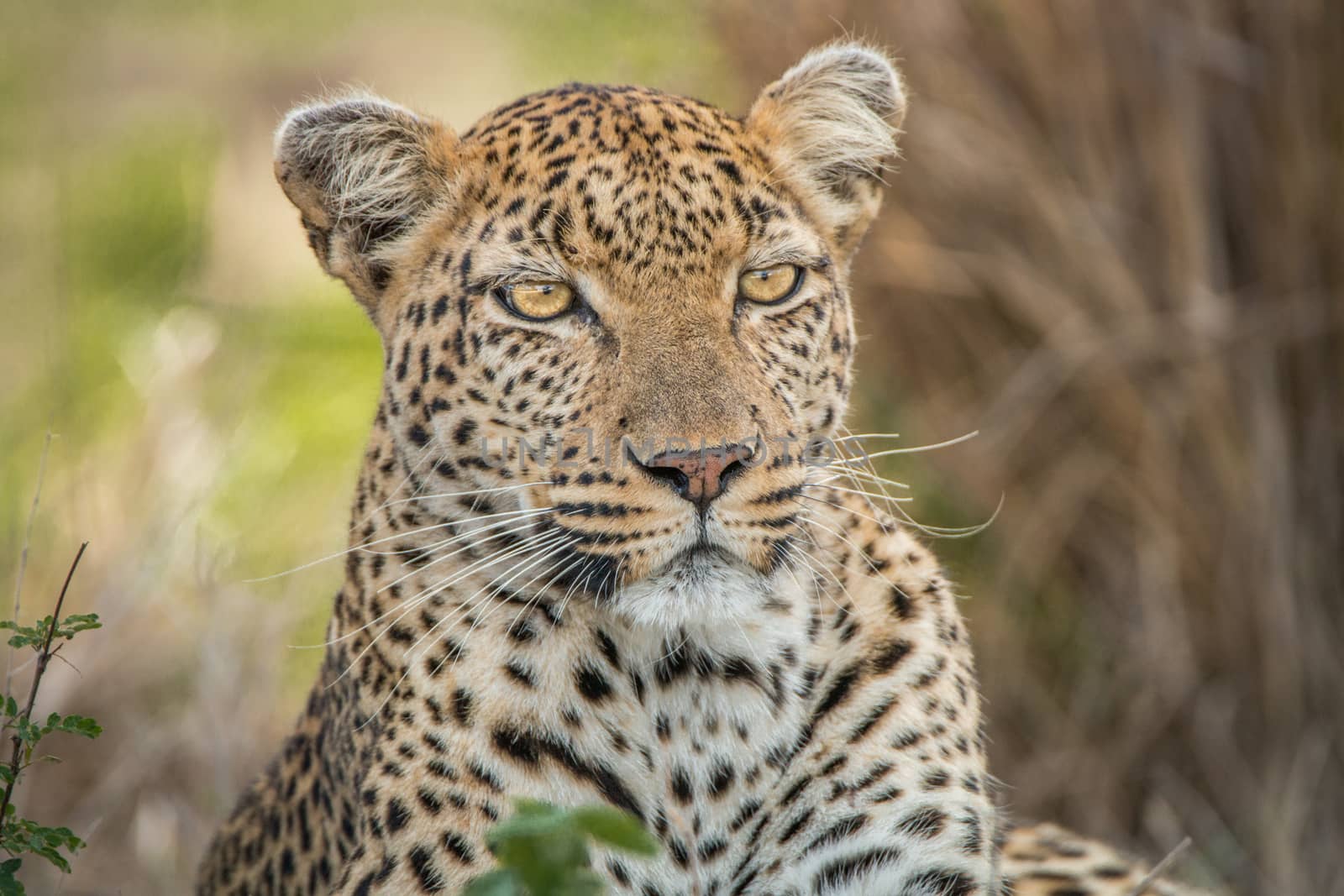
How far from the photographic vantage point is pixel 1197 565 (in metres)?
7.01

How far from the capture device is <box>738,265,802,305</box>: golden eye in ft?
13.4

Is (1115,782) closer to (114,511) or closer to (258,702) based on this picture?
(258,702)

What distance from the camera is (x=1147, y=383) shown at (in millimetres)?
6887

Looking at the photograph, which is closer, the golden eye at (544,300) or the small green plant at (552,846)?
the small green plant at (552,846)

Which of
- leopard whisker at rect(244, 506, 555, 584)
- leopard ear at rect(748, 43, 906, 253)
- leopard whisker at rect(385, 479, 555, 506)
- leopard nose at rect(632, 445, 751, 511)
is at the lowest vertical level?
leopard whisker at rect(244, 506, 555, 584)

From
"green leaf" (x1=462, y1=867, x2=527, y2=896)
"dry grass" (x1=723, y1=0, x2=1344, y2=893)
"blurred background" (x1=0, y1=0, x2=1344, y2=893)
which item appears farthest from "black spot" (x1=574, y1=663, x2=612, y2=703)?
"dry grass" (x1=723, y1=0, x2=1344, y2=893)

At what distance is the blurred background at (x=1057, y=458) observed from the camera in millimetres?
6539

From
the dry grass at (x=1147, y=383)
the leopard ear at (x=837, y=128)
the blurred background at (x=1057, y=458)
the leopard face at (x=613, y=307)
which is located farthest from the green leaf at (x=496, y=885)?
the dry grass at (x=1147, y=383)

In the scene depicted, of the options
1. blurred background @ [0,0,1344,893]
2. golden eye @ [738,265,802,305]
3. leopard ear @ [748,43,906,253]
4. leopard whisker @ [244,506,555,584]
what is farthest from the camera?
blurred background @ [0,0,1344,893]

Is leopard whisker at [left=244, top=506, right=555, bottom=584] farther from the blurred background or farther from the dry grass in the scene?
the dry grass

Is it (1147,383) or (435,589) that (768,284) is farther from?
(1147,383)

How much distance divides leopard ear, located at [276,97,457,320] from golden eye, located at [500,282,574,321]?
42cm

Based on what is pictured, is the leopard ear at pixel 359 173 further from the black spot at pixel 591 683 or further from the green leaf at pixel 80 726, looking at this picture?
the green leaf at pixel 80 726

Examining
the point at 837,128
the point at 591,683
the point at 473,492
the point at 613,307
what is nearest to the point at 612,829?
the point at 591,683
